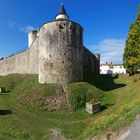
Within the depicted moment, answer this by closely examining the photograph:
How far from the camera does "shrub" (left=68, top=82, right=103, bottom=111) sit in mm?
31016

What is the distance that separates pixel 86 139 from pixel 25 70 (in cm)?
2796

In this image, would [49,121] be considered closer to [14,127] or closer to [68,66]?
[14,127]

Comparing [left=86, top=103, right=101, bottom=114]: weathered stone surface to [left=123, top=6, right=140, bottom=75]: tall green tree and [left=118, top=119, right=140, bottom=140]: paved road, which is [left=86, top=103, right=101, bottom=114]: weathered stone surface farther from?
[left=123, top=6, right=140, bottom=75]: tall green tree

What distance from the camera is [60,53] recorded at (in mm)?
35125

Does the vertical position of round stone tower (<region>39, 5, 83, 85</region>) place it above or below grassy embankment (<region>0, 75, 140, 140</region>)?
above

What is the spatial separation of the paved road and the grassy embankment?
97 cm

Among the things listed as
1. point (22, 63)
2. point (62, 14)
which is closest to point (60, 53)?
point (62, 14)

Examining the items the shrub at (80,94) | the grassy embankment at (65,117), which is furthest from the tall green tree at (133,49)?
the shrub at (80,94)

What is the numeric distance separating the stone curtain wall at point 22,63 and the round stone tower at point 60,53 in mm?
8513

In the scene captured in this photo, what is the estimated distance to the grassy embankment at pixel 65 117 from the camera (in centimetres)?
2105

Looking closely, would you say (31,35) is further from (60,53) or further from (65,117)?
(65,117)

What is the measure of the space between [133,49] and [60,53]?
11986 millimetres

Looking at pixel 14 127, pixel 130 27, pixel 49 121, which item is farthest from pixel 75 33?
pixel 14 127

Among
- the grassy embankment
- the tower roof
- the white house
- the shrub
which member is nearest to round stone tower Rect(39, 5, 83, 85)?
the grassy embankment
